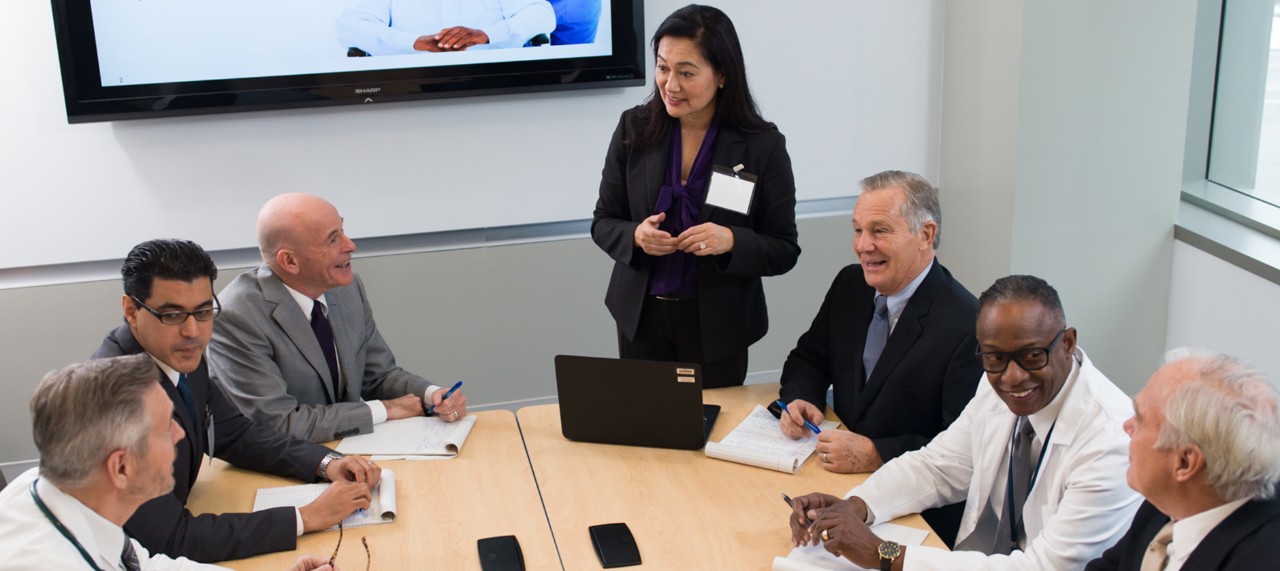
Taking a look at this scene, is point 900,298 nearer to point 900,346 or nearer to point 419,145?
point 900,346

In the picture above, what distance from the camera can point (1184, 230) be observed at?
4348 mm

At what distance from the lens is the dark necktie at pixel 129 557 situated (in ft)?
6.84

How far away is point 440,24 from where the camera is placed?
433cm

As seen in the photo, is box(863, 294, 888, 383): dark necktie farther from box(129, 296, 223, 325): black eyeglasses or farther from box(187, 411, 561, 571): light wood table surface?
box(129, 296, 223, 325): black eyeglasses

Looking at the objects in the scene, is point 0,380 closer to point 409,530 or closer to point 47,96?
point 47,96

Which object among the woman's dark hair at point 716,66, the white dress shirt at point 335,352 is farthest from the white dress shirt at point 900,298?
the white dress shirt at point 335,352

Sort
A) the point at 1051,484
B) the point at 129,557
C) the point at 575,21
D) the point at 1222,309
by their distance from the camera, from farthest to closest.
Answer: the point at 575,21, the point at 1222,309, the point at 1051,484, the point at 129,557

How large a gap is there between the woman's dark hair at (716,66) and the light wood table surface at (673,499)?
3.01 feet

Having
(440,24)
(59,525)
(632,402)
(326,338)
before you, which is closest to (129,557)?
(59,525)

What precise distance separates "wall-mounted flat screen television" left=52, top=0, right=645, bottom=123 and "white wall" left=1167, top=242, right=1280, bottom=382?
230cm

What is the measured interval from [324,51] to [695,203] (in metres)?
1.78

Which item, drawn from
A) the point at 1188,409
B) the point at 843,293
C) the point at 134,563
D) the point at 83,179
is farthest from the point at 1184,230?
the point at 83,179

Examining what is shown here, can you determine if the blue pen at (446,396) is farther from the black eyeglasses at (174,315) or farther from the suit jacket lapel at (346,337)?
the black eyeglasses at (174,315)

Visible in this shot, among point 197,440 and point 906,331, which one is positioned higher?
point 906,331
